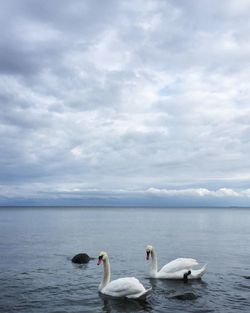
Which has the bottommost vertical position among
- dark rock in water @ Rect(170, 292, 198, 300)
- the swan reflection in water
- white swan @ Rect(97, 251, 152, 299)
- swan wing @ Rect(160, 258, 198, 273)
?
the swan reflection in water

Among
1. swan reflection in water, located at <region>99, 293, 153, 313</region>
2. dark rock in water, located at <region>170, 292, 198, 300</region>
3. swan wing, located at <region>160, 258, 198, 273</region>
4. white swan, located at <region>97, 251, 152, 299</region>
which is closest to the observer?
swan reflection in water, located at <region>99, 293, 153, 313</region>

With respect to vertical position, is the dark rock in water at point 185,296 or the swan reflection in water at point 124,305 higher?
the dark rock in water at point 185,296

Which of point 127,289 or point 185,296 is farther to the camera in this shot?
point 185,296

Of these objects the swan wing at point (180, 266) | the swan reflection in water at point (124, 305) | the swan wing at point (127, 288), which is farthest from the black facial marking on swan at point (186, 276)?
the swan wing at point (127, 288)

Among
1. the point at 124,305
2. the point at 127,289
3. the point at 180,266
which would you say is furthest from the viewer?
the point at 180,266

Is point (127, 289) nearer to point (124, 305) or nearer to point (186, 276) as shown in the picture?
point (124, 305)

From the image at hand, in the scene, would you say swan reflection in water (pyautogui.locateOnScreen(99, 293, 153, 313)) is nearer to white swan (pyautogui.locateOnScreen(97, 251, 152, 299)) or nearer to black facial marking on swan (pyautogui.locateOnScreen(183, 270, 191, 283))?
white swan (pyautogui.locateOnScreen(97, 251, 152, 299))

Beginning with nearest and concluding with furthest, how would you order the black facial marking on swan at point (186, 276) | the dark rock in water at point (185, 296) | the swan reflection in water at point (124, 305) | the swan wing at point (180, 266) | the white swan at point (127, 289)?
the swan reflection in water at point (124, 305), the white swan at point (127, 289), the dark rock in water at point (185, 296), the black facial marking on swan at point (186, 276), the swan wing at point (180, 266)

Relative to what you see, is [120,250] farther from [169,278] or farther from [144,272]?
[169,278]

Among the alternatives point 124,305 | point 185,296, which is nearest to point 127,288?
point 124,305

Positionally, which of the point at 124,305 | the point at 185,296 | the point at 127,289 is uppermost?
the point at 127,289

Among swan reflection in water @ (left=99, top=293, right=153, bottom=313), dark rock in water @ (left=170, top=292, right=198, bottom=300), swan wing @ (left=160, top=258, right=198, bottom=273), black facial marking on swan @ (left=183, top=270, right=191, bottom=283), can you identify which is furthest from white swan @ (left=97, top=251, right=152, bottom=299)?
swan wing @ (left=160, top=258, right=198, bottom=273)

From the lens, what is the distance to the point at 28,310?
19391mm

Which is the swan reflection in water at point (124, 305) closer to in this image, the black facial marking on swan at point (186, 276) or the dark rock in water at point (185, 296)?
the dark rock in water at point (185, 296)
